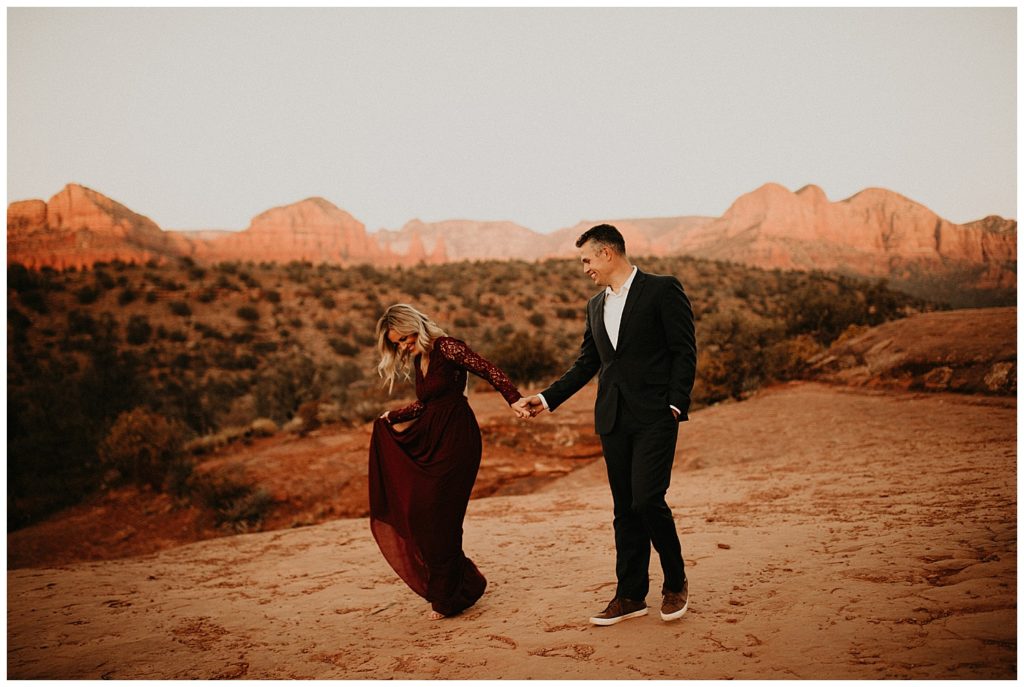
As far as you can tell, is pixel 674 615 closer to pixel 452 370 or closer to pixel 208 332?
pixel 452 370

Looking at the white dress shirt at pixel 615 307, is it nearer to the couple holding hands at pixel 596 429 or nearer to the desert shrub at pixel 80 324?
the couple holding hands at pixel 596 429

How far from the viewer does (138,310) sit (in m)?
28.6

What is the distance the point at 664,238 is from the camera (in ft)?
260

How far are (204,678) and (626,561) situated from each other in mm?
2534

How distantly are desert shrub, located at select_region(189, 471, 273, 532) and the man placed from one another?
8.25 metres

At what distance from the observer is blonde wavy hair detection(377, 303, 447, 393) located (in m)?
4.94

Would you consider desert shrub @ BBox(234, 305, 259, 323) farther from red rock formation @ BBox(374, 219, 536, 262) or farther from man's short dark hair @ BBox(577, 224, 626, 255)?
red rock formation @ BBox(374, 219, 536, 262)

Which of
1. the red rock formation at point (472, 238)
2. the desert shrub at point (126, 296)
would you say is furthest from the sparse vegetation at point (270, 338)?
the red rock formation at point (472, 238)

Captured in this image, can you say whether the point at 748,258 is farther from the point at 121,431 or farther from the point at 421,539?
the point at 421,539

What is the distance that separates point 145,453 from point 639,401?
39.7ft

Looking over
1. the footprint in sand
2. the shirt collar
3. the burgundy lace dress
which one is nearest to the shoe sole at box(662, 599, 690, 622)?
the footprint in sand

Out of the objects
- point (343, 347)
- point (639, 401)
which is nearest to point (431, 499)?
point (639, 401)

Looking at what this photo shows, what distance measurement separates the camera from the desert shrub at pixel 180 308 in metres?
28.7

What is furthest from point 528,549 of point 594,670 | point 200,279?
point 200,279
